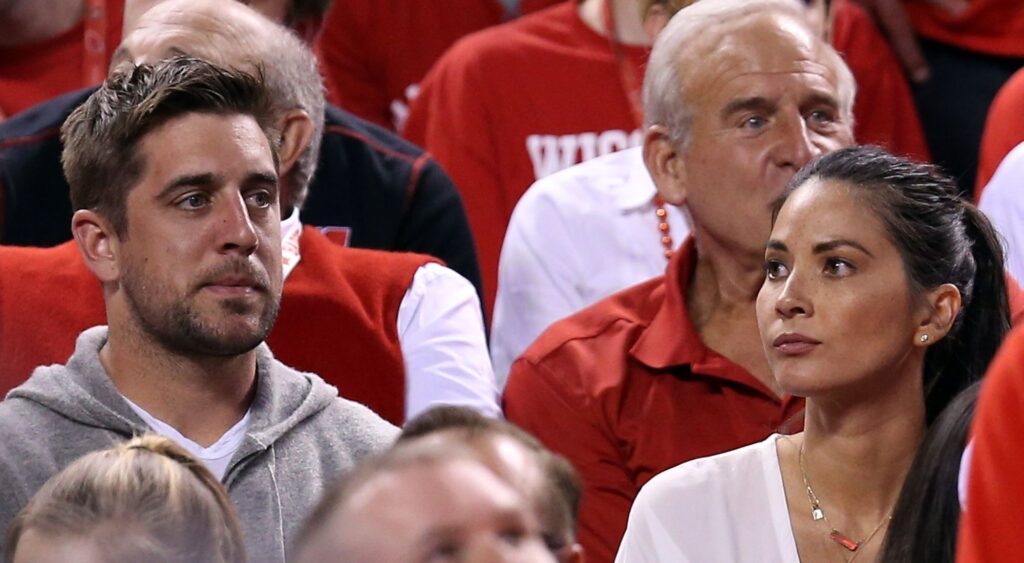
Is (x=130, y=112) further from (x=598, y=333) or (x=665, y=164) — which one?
(x=665, y=164)

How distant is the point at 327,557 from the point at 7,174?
2451mm

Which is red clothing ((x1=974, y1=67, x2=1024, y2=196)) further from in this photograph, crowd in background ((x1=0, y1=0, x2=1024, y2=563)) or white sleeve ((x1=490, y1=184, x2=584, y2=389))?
white sleeve ((x1=490, y1=184, x2=584, y2=389))

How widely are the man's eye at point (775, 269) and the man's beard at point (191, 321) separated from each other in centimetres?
72

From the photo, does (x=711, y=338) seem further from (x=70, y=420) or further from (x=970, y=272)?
(x=70, y=420)

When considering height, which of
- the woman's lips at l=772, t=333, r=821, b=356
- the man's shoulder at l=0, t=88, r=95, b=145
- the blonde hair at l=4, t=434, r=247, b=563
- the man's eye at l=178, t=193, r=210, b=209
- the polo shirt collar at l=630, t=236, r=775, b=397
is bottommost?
the polo shirt collar at l=630, t=236, r=775, b=397

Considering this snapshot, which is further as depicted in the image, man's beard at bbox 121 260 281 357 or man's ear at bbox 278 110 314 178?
man's ear at bbox 278 110 314 178

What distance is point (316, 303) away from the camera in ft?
10.5

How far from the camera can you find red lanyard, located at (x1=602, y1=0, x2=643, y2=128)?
4215 millimetres

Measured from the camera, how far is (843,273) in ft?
9.16

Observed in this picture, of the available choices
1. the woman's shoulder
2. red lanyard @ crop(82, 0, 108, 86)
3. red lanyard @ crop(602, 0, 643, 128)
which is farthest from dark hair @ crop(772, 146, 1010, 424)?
red lanyard @ crop(82, 0, 108, 86)

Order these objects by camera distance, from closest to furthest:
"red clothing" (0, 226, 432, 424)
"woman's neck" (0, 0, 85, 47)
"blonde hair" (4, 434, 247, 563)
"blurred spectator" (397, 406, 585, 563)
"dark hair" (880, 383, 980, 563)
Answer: "blurred spectator" (397, 406, 585, 563) < "blonde hair" (4, 434, 247, 563) < "dark hair" (880, 383, 980, 563) < "red clothing" (0, 226, 432, 424) < "woman's neck" (0, 0, 85, 47)

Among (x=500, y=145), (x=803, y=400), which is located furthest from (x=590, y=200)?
(x=803, y=400)

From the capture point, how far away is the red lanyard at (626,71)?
166 inches

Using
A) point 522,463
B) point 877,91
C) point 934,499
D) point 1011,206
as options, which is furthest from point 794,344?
point 877,91
